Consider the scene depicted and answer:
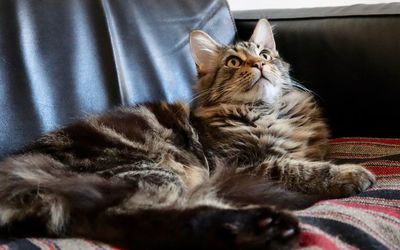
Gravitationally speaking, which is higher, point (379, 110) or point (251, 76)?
point (251, 76)

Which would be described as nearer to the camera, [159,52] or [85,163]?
[85,163]

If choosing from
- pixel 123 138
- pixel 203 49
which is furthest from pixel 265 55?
pixel 123 138

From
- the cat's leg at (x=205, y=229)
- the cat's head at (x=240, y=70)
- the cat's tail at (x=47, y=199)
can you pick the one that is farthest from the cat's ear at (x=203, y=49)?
the cat's leg at (x=205, y=229)

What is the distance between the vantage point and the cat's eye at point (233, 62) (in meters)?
1.72

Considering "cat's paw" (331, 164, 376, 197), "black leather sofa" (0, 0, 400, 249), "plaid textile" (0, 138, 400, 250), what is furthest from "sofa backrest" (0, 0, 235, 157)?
"cat's paw" (331, 164, 376, 197)

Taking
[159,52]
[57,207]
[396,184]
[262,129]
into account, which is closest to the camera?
[57,207]

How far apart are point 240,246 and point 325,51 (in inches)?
42.2

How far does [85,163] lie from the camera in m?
1.25

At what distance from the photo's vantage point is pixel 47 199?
105 cm

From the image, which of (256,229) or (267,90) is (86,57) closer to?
(267,90)

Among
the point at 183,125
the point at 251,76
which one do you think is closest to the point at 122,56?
the point at 183,125

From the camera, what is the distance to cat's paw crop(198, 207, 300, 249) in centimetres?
84

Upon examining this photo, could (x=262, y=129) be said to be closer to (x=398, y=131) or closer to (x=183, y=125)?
(x=183, y=125)

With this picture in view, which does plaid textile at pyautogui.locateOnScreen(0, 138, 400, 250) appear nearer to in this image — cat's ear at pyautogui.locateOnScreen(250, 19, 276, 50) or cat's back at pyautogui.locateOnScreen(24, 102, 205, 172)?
cat's back at pyautogui.locateOnScreen(24, 102, 205, 172)
